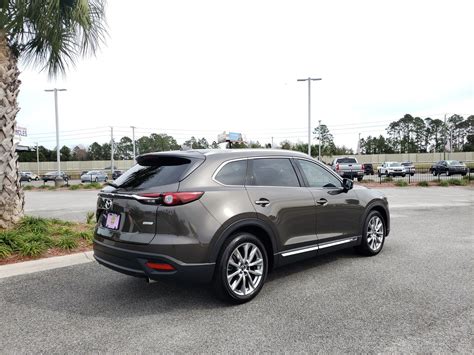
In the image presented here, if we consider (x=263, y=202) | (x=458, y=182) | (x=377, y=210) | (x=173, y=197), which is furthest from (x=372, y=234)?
(x=458, y=182)

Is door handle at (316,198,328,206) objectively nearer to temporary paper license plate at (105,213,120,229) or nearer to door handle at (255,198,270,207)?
door handle at (255,198,270,207)

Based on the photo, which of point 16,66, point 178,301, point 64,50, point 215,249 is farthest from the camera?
point 64,50

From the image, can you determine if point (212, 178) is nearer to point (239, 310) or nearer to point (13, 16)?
point (239, 310)

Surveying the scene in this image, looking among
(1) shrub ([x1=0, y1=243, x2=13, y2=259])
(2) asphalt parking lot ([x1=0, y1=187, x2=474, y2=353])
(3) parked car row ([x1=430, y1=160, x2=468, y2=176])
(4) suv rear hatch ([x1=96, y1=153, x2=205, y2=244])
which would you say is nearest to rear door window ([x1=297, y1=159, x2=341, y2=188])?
(2) asphalt parking lot ([x1=0, y1=187, x2=474, y2=353])

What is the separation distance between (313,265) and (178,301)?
2.26 metres

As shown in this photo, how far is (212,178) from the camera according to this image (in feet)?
13.2

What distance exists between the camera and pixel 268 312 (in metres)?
3.89

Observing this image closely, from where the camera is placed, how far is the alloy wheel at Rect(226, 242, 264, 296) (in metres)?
4.05

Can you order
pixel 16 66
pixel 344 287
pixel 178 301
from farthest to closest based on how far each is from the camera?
1. pixel 16 66
2. pixel 344 287
3. pixel 178 301

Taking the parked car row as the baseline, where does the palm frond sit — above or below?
above

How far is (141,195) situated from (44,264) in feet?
9.39

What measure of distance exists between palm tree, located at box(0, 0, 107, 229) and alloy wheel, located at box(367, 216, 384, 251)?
6.23 m

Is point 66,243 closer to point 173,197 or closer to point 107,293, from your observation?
point 107,293

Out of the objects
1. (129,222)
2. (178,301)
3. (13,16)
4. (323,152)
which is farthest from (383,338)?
(323,152)
